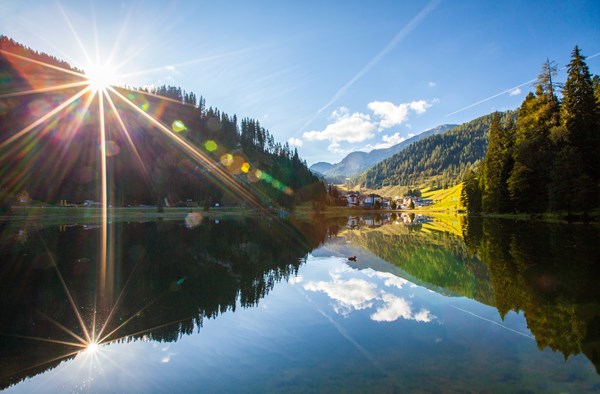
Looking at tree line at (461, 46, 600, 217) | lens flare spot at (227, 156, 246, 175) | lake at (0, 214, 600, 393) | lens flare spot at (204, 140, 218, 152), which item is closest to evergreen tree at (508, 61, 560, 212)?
tree line at (461, 46, 600, 217)

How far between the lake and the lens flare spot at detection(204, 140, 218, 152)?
166658mm

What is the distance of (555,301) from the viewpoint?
10773 millimetres

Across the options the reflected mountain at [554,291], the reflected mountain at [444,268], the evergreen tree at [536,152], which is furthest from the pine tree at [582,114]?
the reflected mountain at [444,268]

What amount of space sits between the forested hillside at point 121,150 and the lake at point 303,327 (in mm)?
107849

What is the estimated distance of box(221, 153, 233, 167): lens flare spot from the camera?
16712cm

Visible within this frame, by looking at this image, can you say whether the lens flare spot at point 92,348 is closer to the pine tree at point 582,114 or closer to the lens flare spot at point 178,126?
the pine tree at point 582,114

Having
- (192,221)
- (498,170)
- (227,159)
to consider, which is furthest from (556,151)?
(227,159)

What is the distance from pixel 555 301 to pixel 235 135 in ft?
636

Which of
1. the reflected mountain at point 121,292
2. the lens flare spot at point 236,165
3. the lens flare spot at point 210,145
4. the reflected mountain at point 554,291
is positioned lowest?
the reflected mountain at point 554,291

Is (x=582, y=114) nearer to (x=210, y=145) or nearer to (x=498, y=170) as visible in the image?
(x=498, y=170)

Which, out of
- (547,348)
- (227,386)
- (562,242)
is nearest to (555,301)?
(547,348)

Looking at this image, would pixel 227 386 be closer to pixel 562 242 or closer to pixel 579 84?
pixel 562 242

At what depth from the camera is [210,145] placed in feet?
598

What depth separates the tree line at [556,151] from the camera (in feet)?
135
